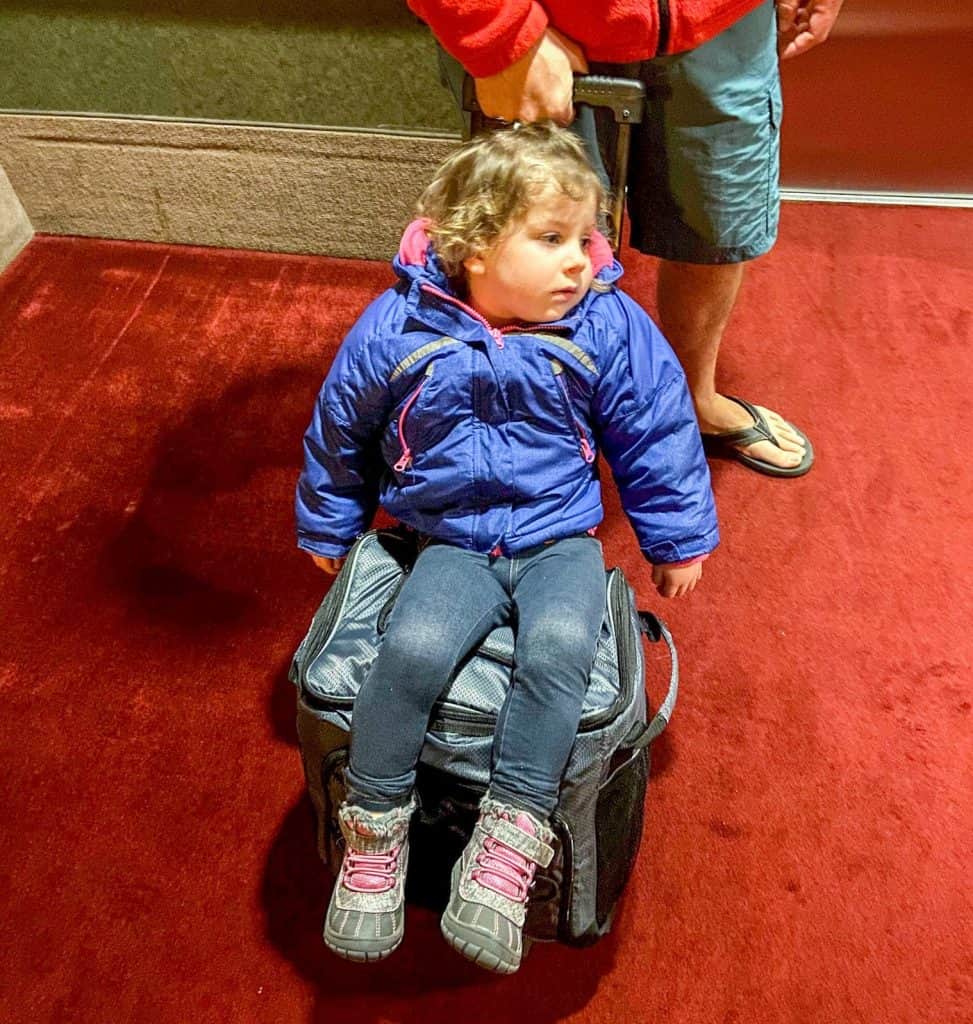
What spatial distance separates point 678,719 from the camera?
1.54m

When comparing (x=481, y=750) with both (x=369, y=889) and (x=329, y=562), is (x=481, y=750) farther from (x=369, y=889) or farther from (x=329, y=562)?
(x=329, y=562)

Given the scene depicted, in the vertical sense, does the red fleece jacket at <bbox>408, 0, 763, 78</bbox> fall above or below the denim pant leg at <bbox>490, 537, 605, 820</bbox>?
above

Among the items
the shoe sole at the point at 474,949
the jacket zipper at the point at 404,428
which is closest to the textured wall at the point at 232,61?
the jacket zipper at the point at 404,428

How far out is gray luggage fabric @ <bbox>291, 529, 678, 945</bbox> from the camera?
43.9 inches

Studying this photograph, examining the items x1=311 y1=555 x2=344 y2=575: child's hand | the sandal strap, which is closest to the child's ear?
x1=311 y1=555 x2=344 y2=575: child's hand

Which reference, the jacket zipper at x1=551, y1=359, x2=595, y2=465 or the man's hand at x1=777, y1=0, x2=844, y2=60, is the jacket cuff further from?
the man's hand at x1=777, y1=0, x2=844, y2=60

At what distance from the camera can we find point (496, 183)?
1073 millimetres

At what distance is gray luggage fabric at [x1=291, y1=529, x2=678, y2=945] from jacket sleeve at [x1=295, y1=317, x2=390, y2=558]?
8cm

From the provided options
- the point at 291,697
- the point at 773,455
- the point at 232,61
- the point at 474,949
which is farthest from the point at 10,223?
the point at 474,949

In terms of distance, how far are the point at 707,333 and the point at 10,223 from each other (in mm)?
1930

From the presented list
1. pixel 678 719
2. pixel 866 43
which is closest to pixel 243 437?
pixel 678 719

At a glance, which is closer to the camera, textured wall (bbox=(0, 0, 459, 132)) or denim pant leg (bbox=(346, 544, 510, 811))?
denim pant leg (bbox=(346, 544, 510, 811))

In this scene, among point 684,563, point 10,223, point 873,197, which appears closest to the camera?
point 684,563

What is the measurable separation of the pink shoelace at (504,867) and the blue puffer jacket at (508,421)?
36 cm
